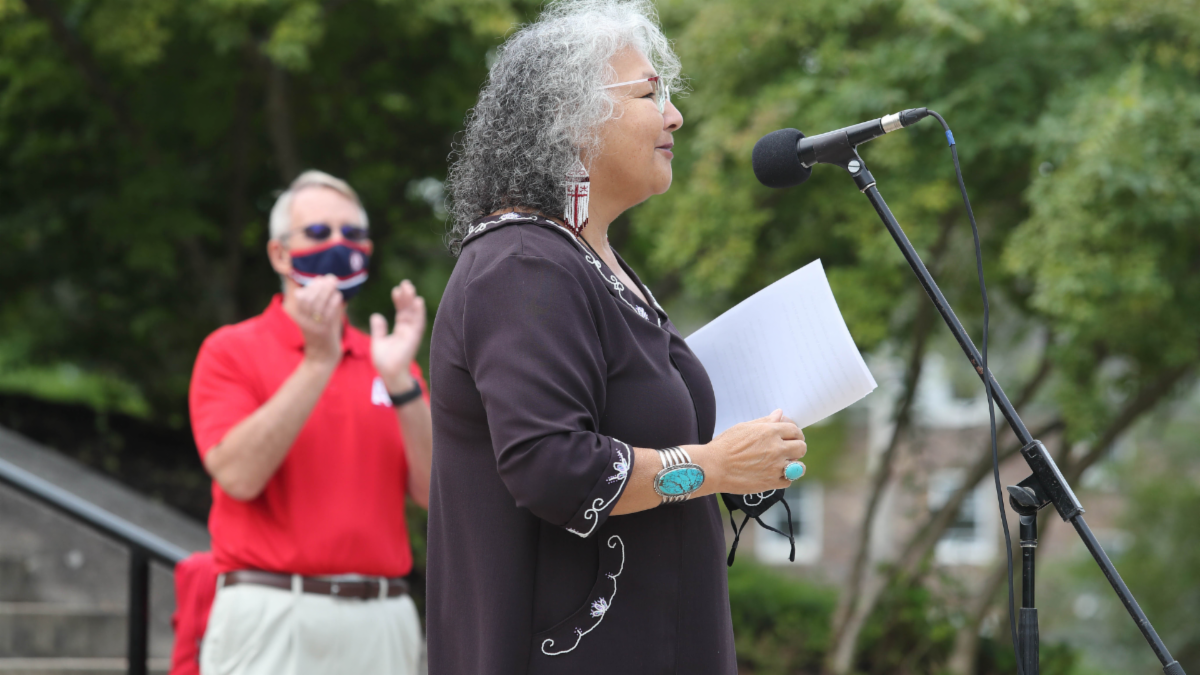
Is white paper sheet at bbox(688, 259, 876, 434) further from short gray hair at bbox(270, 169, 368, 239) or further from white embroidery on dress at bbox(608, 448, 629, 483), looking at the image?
short gray hair at bbox(270, 169, 368, 239)

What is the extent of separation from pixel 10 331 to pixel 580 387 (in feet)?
26.1

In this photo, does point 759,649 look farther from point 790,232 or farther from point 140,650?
point 140,650

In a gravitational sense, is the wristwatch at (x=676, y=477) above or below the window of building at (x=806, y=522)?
above

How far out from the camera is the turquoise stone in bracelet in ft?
5.08

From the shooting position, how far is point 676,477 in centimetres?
156

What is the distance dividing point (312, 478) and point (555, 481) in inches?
56.7

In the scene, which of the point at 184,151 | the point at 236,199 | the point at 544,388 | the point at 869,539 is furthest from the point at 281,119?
the point at 544,388

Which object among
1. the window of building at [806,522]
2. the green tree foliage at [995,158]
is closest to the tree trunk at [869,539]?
the green tree foliage at [995,158]

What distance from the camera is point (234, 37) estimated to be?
231 inches

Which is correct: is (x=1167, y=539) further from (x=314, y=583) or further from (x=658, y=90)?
(x=658, y=90)

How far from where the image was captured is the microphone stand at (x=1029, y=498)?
5.82 feet

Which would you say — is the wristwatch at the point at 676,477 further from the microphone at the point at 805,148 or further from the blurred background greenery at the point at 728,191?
the blurred background greenery at the point at 728,191

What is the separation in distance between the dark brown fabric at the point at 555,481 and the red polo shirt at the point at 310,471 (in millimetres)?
1046

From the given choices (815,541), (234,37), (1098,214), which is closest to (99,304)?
(234,37)
